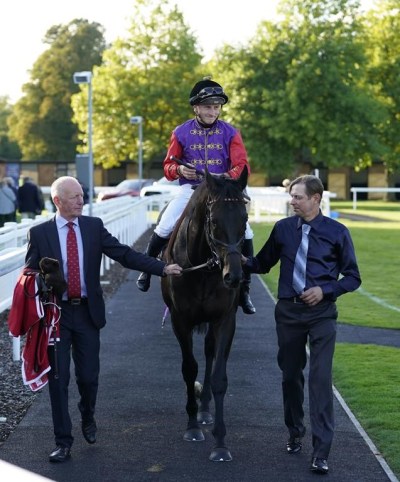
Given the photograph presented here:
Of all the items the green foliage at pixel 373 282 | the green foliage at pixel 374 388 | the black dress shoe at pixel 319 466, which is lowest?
the green foliage at pixel 373 282

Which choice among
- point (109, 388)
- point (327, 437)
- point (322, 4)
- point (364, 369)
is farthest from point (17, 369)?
point (322, 4)

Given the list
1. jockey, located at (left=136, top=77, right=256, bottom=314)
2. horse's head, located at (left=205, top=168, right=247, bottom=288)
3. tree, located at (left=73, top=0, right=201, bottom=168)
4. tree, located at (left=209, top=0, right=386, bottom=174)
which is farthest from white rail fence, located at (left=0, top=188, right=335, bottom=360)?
tree, located at (left=73, top=0, right=201, bottom=168)

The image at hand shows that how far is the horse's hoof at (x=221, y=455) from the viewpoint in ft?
21.7

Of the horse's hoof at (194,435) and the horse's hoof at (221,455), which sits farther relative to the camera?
the horse's hoof at (194,435)

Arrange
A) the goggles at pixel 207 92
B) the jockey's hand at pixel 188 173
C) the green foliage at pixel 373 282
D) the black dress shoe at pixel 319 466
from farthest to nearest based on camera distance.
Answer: the green foliage at pixel 373 282 < the goggles at pixel 207 92 < the jockey's hand at pixel 188 173 < the black dress shoe at pixel 319 466

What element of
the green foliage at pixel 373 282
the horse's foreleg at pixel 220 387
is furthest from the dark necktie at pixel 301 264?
the green foliage at pixel 373 282

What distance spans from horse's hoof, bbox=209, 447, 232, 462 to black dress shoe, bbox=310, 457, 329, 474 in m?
0.57

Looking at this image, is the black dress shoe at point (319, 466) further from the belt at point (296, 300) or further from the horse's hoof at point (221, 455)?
the belt at point (296, 300)

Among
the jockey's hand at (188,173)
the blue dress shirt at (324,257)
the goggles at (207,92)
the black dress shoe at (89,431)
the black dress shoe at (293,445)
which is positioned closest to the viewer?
the blue dress shirt at (324,257)

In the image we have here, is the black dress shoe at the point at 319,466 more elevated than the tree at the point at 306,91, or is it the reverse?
the tree at the point at 306,91

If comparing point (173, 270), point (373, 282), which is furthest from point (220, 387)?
point (373, 282)

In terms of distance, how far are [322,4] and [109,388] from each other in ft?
178

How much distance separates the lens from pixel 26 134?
85812 mm

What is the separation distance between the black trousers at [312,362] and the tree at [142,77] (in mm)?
59976
